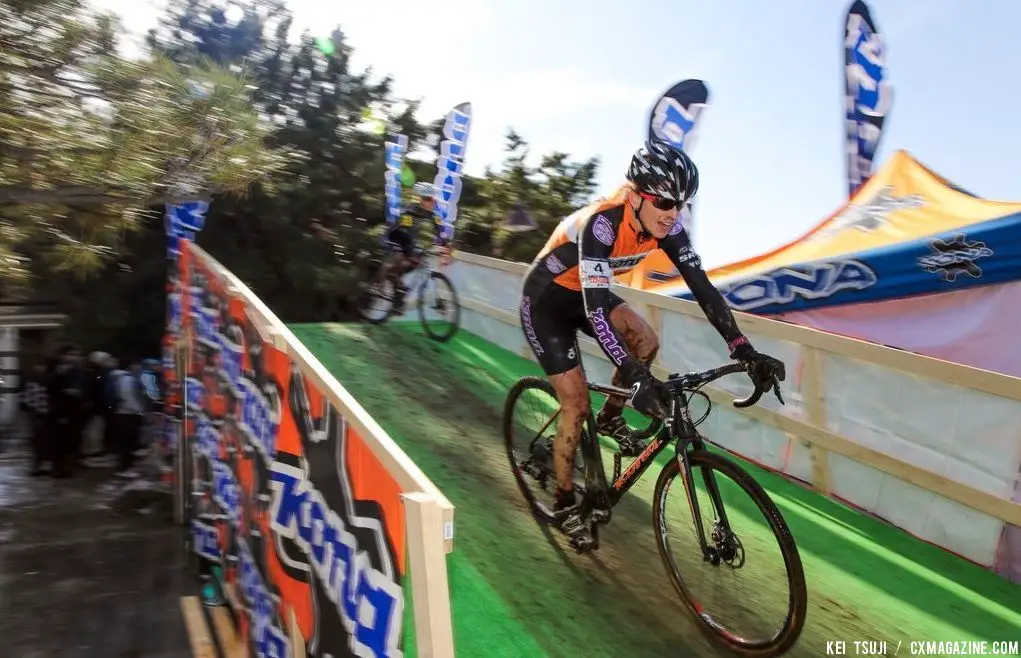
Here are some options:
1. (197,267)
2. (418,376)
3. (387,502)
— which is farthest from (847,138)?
(387,502)

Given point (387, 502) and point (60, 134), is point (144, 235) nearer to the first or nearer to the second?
point (60, 134)

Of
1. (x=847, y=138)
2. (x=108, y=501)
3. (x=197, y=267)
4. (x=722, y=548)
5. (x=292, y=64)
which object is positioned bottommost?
(x=108, y=501)

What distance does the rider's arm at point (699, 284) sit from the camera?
3658mm

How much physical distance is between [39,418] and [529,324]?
931 centimetres

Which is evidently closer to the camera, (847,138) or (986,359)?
(986,359)

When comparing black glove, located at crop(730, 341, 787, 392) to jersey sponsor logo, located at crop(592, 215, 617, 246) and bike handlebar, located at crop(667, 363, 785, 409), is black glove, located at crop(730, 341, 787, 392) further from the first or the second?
jersey sponsor logo, located at crop(592, 215, 617, 246)

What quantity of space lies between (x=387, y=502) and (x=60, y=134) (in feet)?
10.3

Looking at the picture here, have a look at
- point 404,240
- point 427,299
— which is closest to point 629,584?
point 427,299

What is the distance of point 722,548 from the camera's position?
3266 millimetres

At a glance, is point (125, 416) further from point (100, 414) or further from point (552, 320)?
point (552, 320)

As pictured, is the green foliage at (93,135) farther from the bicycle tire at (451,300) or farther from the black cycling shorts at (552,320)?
the bicycle tire at (451,300)

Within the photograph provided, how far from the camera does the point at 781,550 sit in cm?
294

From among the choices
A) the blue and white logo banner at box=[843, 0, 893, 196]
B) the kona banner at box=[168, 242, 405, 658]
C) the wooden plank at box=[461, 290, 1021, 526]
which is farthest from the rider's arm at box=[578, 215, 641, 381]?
the blue and white logo banner at box=[843, 0, 893, 196]

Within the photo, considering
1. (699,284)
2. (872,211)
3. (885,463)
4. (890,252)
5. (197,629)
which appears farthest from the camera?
(872,211)
